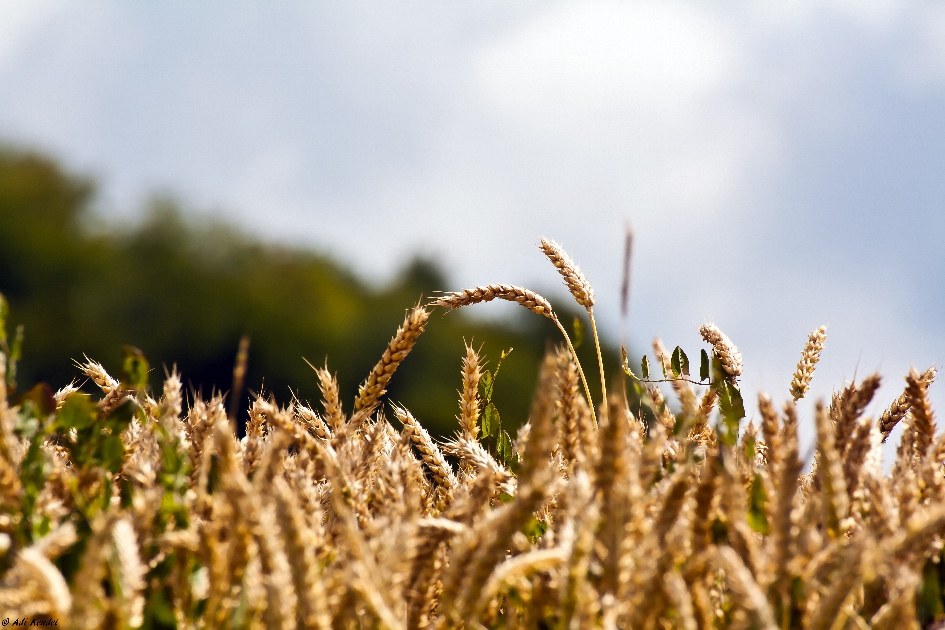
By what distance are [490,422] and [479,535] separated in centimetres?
132

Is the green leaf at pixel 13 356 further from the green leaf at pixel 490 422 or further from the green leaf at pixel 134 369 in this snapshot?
the green leaf at pixel 490 422

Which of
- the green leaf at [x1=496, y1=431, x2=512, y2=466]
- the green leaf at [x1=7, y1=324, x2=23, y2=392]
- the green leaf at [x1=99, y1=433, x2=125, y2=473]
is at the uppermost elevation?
the green leaf at [x1=496, y1=431, x2=512, y2=466]

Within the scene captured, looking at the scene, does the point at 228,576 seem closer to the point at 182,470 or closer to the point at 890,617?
the point at 182,470

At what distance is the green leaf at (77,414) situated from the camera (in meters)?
1.44

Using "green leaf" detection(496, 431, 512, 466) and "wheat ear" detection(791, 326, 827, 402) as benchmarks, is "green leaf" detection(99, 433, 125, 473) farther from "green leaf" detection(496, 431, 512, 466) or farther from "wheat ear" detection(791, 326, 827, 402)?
"wheat ear" detection(791, 326, 827, 402)

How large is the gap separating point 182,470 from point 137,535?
18 cm

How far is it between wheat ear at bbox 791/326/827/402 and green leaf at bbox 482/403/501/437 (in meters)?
0.80

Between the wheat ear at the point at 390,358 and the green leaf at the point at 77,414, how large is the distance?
869 mm

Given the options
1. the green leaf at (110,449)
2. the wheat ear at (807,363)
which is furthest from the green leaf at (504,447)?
the green leaf at (110,449)

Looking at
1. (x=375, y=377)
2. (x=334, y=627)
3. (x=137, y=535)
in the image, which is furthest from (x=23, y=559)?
(x=375, y=377)

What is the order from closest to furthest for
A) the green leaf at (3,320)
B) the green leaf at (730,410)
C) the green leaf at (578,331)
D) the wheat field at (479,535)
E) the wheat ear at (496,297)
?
1. the wheat field at (479,535)
2. the green leaf at (3,320)
3. the green leaf at (730,410)
4. the green leaf at (578,331)
5. the wheat ear at (496,297)

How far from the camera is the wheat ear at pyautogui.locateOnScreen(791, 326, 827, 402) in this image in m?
2.43

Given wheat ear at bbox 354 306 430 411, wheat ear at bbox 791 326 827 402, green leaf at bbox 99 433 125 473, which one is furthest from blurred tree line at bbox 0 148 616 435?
green leaf at bbox 99 433 125 473

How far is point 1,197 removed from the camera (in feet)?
163
